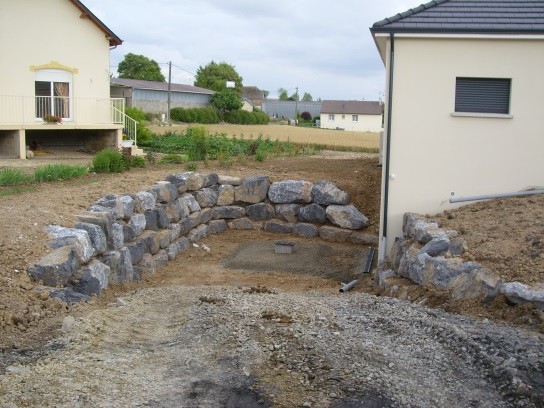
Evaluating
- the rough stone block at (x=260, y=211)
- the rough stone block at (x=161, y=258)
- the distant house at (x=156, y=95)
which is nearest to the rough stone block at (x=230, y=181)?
the rough stone block at (x=260, y=211)

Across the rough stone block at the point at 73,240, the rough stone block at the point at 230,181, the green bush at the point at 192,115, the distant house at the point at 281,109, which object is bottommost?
the rough stone block at the point at 73,240

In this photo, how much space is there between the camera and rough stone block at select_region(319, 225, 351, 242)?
1502 cm

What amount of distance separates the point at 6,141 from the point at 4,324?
55.1 feet

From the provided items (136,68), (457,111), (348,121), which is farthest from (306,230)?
(348,121)

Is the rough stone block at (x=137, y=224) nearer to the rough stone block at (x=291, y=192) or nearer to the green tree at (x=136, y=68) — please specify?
the rough stone block at (x=291, y=192)

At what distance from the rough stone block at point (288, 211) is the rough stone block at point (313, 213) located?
132mm

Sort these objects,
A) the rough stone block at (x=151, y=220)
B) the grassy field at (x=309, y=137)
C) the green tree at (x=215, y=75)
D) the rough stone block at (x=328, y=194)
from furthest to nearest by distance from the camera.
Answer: the green tree at (x=215, y=75), the grassy field at (x=309, y=137), the rough stone block at (x=328, y=194), the rough stone block at (x=151, y=220)

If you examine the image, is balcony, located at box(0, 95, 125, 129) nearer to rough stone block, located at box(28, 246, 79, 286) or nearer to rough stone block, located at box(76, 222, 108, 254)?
rough stone block, located at box(76, 222, 108, 254)

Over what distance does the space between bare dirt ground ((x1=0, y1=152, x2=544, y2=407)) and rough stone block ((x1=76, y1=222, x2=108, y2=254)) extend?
0.68 feet

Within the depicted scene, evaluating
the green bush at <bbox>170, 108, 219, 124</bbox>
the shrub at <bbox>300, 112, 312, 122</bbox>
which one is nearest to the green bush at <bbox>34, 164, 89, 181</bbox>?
the green bush at <bbox>170, 108, 219, 124</bbox>

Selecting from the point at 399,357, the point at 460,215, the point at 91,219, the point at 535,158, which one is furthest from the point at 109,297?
the point at 535,158

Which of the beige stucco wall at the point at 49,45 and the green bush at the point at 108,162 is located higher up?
the beige stucco wall at the point at 49,45

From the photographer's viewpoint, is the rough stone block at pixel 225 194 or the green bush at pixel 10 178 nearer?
the green bush at pixel 10 178

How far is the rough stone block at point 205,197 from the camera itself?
15.4 metres
